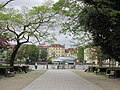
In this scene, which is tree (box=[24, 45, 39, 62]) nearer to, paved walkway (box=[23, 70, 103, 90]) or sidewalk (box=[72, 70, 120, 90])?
sidewalk (box=[72, 70, 120, 90])

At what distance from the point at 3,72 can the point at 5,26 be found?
12.9 m

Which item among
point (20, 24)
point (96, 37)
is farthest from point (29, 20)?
point (96, 37)

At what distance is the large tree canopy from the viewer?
86.5 ft

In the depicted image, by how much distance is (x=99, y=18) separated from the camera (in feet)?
92.3

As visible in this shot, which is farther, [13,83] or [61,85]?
[13,83]

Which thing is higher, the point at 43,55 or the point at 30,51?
the point at 43,55

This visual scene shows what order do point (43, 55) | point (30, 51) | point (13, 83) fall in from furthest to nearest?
1. point (43, 55)
2. point (30, 51)
3. point (13, 83)

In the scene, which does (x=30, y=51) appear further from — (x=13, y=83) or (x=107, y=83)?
(x=13, y=83)

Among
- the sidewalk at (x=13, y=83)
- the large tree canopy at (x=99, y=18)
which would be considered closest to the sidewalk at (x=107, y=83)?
the large tree canopy at (x=99, y=18)

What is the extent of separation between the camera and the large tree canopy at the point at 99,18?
86.5 feet

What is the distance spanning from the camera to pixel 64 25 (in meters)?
33.3

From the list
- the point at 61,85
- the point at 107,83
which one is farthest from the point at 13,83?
the point at 107,83

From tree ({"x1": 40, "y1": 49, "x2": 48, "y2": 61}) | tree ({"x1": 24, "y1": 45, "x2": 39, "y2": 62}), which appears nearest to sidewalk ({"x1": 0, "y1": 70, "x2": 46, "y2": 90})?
tree ({"x1": 24, "y1": 45, "x2": 39, "y2": 62})

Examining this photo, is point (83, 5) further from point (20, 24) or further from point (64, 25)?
point (20, 24)
